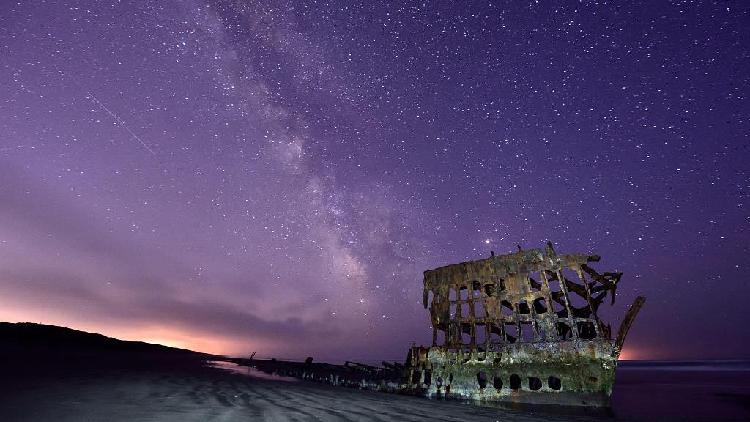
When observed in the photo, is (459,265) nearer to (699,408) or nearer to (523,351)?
(523,351)

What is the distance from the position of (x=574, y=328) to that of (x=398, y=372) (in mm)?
12478

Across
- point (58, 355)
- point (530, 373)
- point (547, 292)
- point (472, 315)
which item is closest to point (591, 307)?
point (547, 292)

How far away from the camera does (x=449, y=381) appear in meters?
17.2

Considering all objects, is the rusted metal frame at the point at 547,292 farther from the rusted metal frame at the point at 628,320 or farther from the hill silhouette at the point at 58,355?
the hill silhouette at the point at 58,355

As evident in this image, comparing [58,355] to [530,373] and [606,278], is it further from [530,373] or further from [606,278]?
[606,278]

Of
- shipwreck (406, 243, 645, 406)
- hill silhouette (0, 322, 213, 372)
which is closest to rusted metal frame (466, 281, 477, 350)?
shipwreck (406, 243, 645, 406)

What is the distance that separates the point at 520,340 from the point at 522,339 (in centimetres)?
10

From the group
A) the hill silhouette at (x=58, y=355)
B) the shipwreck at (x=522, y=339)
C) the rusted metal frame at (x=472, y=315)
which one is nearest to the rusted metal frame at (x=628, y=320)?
the shipwreck at (x=522, y=339)

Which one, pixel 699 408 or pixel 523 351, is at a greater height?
pixel 523 351

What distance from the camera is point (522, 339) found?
15.5m

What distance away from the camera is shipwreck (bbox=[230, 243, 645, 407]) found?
1383cm

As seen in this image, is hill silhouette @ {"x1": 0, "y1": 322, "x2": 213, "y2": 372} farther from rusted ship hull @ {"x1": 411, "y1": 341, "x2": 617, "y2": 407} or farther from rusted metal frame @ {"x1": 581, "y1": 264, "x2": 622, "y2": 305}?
rusted metal frame @ {"x1": 581, "y1": 264, "x2": 622, "y2": 305}

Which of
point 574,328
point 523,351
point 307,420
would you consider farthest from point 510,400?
point 307,420

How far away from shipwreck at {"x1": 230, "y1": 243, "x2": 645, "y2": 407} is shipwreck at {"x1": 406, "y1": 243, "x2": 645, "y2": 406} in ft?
0.11
